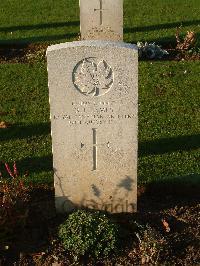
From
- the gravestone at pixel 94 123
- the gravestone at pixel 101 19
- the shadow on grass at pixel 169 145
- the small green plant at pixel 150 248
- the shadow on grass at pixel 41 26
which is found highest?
the gravestone at pixel 101 19

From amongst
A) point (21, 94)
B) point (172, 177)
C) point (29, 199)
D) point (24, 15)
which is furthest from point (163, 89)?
point (24, 15)

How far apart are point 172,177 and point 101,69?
6.11 feet

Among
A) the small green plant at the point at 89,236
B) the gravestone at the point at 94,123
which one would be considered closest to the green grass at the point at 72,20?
the gravestone at the point at 94,123

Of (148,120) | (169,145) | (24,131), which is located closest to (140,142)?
(169,145)

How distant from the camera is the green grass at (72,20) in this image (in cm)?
1190

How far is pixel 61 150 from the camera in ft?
17.4

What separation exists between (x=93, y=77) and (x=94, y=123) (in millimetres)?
471

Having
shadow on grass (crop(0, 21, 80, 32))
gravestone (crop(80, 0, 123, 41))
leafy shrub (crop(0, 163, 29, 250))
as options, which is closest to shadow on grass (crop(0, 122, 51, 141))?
leafy shrub (crop(0, 163, 29, 250))

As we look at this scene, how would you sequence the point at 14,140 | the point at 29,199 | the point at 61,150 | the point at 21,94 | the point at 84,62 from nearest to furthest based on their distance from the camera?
the point at 84,62 → the point at 61,150 → the point at 29,199 → the point at 14,140 → the point at 21,94

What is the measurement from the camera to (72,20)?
43.4 feet

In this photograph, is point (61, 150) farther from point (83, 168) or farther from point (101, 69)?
point (101, 69)

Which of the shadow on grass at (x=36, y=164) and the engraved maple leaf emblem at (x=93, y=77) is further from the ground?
the engraved maple leaf emblem at (x=93, y=77)

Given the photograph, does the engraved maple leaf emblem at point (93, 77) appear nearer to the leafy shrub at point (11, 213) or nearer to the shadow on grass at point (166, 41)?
the leafy shrub at point (11, 213)

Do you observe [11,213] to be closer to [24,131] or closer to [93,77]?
[93,77]
